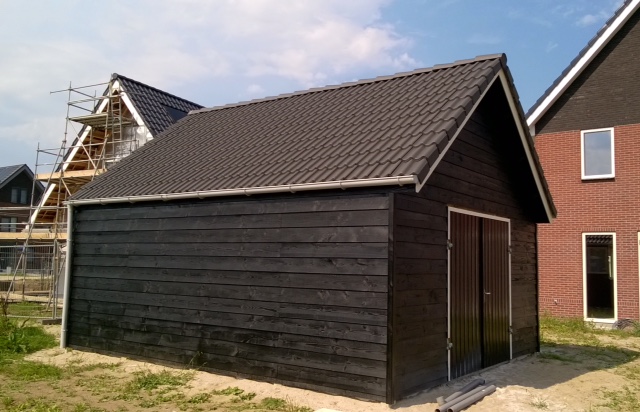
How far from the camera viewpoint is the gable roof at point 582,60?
16.4m

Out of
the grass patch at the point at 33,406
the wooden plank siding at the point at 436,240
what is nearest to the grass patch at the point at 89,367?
the grass patch at the point at 33,406

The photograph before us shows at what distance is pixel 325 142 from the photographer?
9219mm

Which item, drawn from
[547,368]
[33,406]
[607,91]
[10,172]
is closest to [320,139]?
[33,406]

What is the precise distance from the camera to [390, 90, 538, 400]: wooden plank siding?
294 inches

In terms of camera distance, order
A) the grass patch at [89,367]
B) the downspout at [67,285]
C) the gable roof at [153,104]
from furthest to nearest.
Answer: the gable roof at [153,104] → the downspout at [67,285] → the grass patch at [89,367]

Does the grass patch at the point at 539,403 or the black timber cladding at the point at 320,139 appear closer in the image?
the grass patch at the point at 539,403

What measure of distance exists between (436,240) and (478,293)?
1790 millimetres

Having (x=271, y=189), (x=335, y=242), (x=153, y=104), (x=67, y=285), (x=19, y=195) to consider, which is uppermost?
(x=153, y=104)

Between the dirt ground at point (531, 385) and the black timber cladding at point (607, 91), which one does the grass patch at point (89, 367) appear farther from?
the black timber cladding at point (607, 91)

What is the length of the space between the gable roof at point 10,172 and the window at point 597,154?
47.9 meters

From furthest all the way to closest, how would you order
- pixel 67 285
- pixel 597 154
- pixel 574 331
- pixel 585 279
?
pixel 597 154 < pixel 585 279 < pixel 574 331 < pixel 67 285

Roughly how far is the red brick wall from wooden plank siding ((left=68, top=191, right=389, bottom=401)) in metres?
11.6

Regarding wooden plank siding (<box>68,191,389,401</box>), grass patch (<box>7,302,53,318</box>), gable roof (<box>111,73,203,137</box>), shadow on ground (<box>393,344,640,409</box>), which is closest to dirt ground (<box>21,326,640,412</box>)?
shadow on ground (<box>393,344,640,409</box>)

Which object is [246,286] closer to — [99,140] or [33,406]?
[33,406]
